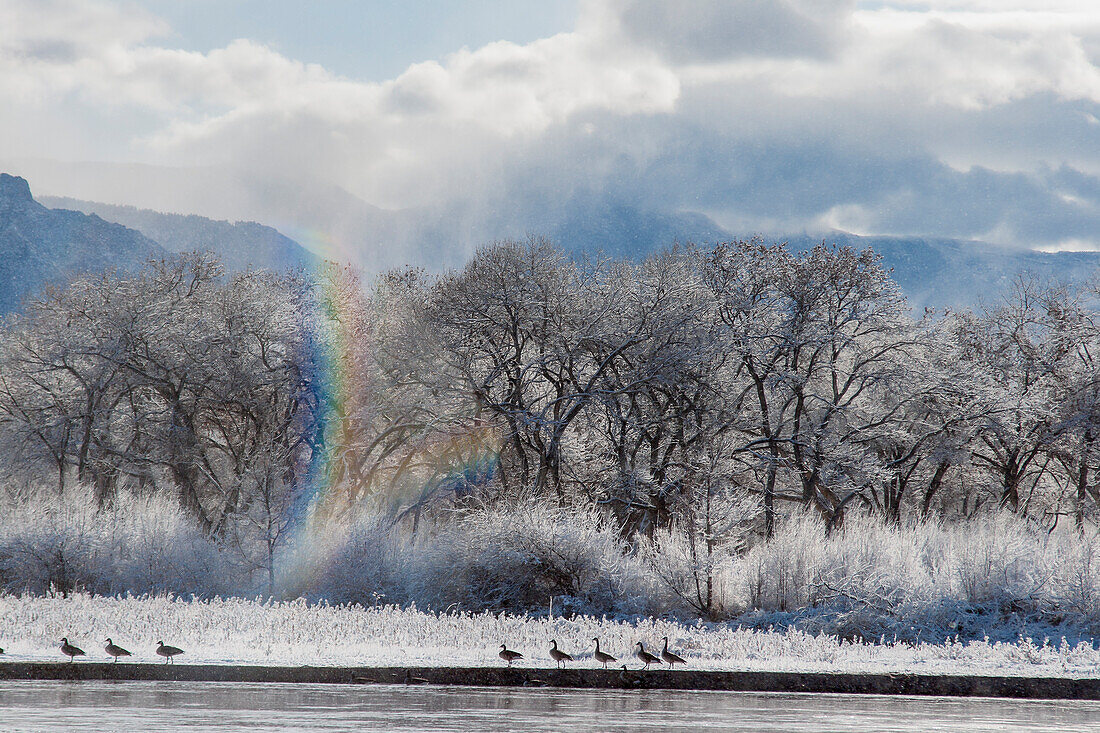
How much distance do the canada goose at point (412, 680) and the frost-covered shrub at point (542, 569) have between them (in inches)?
398

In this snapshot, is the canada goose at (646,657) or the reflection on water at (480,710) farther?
the canada goose at (646,657)

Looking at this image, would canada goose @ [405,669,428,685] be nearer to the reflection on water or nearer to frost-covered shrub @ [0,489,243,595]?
the reflection on water

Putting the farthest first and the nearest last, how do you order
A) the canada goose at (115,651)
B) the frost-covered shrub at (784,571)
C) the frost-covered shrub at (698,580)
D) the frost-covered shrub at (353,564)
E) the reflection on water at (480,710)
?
the frost-covered shrub at (353,564) → the frost-covered shrub at (698,580) → the frost-covered shrub at (784,571) → the canada goose at (115,651) → the reflection on water at (480,710)

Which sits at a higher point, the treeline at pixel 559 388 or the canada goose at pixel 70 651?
the treeline at pixel 559 388

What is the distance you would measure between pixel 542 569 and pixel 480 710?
43.1 feet

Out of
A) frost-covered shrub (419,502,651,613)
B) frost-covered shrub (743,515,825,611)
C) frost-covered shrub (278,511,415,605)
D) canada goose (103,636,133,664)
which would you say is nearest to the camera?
canada goose (103,636,133,664)

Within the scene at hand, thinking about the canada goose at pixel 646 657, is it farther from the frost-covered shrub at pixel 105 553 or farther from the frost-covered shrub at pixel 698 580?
the frost-covered shrub at pixel 105 553

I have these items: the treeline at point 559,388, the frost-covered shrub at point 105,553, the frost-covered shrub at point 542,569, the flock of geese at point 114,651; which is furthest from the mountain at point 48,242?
the flock of geese at point 114,651

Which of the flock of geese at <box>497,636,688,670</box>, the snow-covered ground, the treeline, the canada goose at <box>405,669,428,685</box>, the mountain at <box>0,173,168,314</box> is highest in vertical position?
the mountain at <box>0,173,168,314</box>

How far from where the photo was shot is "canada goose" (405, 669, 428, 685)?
13469 millimetres

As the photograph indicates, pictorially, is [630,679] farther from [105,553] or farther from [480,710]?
[105,553]

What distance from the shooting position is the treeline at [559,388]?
106ft

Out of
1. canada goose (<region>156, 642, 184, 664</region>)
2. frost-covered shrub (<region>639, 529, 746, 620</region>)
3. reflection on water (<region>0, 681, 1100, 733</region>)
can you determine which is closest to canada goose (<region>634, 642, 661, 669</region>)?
reflection on water (<region>0, 681, 1100, 733</region>)

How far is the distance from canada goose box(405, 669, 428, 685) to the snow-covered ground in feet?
1.99
